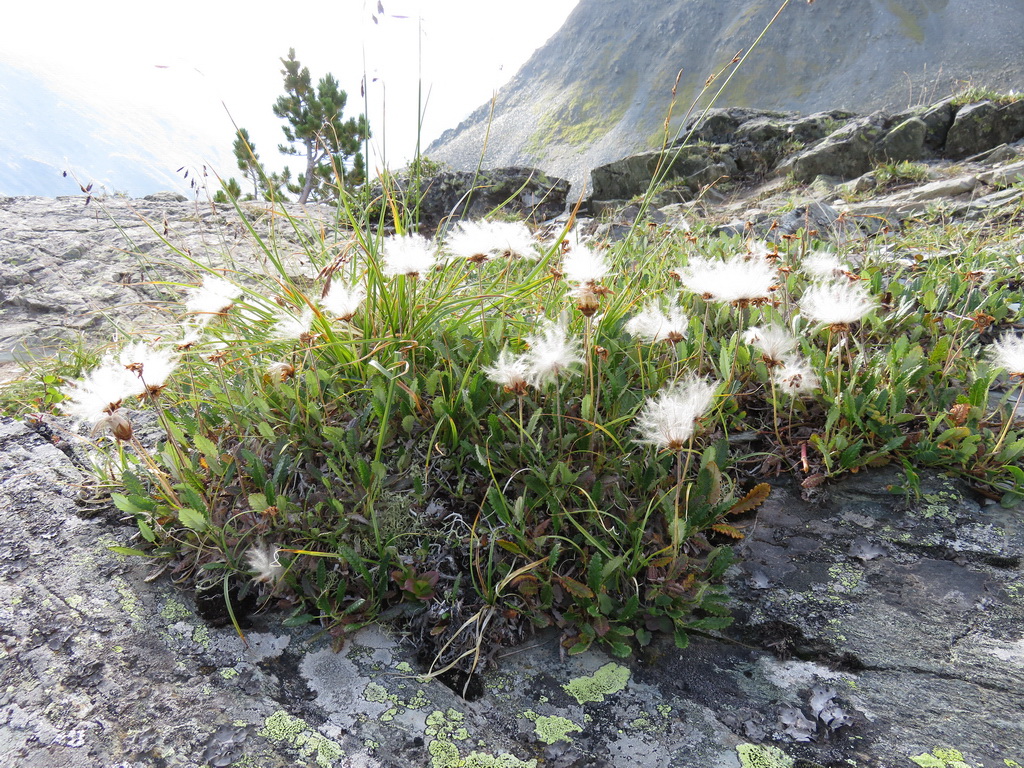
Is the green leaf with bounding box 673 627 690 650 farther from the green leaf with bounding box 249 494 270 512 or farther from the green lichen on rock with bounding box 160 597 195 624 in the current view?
the green lichen on rock with bounding box 160 597 195 624

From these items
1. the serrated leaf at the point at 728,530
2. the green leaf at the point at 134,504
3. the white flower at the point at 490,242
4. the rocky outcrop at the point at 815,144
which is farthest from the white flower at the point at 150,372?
the rocky outcrop at the point at 815,144

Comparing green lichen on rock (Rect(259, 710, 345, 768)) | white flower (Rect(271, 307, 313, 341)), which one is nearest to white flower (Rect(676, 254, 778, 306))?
white flower (Rect(271, 307, 313, 341))

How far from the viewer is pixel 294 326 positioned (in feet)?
8.13

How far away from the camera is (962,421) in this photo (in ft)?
7.14

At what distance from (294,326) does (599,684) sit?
188 cm

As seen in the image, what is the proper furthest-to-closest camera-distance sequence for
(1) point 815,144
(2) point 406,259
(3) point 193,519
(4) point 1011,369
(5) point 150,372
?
(1) point 815,144 < (2) point 406,259 < (4) point 1011,369 < (5) point 150,372 < (3) point 193,519

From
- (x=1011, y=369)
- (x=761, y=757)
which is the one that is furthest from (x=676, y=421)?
(x=1011, y=369)

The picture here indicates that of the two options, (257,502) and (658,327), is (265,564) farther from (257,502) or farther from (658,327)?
(658,327)

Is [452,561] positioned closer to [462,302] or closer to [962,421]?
[462,302]

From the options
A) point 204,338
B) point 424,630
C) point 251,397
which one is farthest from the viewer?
point 204,338

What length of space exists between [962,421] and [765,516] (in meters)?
0.88

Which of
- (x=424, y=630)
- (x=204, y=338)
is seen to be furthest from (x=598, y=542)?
(x=204, y=338)

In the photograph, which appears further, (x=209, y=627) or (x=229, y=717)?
(x=209, y=627)

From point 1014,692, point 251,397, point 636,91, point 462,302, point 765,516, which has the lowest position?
point 1014,692
